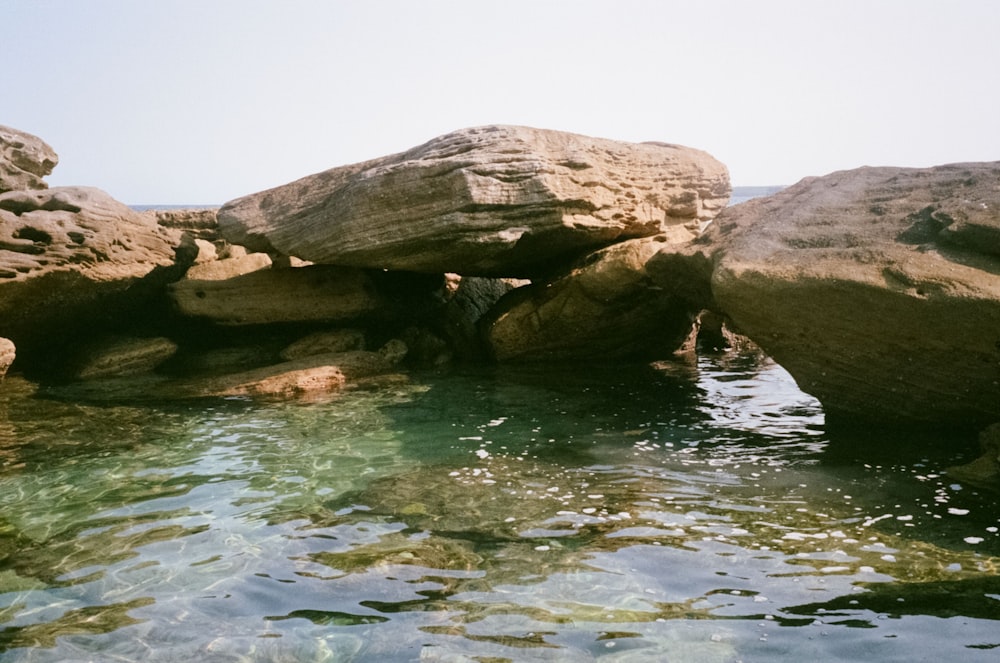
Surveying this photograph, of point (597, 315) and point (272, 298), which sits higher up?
point (272, 298)

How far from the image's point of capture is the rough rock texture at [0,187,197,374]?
40.1 feet

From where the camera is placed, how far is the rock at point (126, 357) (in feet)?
43.1

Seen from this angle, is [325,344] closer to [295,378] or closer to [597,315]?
[295,378]

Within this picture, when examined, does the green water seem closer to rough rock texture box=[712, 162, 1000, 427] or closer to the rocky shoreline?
rough rock texture box=[712, 162, 1000, 427]

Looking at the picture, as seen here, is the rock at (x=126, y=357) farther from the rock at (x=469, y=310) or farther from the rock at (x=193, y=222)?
the rock at (x=469, y=310)

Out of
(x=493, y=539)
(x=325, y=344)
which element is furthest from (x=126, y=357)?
(x=493, y=539)

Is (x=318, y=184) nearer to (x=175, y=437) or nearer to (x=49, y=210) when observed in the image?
(x=49, y=210)

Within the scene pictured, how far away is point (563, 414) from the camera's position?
33.2 feet

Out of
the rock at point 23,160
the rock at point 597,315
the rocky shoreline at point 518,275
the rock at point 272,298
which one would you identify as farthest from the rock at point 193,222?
the rock at point 597,315

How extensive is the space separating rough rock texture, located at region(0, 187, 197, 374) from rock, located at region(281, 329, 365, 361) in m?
2.49

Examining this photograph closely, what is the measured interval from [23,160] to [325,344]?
7600 mm

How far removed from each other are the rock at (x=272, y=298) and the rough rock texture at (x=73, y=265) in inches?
28.0

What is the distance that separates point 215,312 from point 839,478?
10.00 meters

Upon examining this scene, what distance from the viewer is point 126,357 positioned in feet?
44.0
